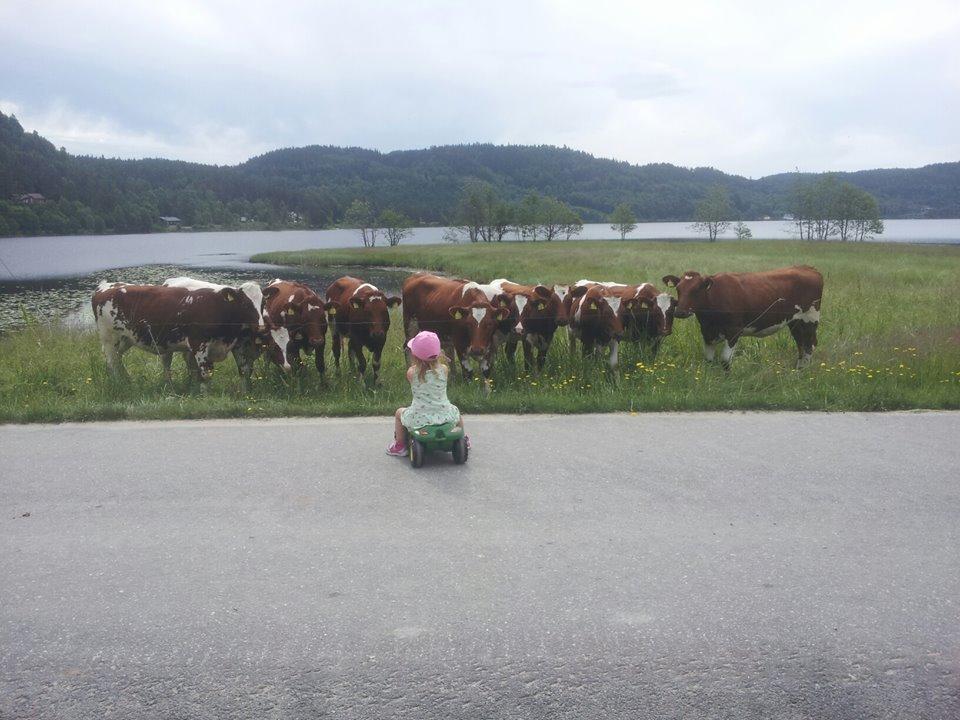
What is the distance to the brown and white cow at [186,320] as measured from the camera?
10.1m

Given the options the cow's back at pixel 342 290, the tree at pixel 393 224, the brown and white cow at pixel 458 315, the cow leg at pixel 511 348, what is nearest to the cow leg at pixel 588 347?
the cow leg at pixel 511 348

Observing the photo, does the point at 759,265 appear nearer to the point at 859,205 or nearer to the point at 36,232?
the point at 859,205

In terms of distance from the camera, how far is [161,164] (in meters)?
157

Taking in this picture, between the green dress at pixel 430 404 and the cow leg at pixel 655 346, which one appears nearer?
the green dress at pixel 430 404

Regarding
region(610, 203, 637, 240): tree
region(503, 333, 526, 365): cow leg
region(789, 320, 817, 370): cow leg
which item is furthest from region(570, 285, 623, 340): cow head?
region(610, 203, 637, 240): tree

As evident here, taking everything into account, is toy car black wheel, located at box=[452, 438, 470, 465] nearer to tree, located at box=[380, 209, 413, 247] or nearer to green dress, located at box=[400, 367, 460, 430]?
green dress, located at box=[400, 367, 460, 430]

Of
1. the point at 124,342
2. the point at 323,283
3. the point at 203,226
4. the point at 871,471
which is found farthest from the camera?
the point at 203,226

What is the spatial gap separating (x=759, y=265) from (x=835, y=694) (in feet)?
124

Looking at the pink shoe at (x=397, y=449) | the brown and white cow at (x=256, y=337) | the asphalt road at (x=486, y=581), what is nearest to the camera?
the asphalt road at (x=486, y=581)

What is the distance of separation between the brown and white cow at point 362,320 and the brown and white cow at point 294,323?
0.26 meters

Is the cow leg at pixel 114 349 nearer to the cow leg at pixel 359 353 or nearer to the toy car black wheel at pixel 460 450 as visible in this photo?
the cow leg at pixel 359 353

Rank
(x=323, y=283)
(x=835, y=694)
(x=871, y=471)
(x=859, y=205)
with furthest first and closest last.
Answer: (x=859, y=205) < (x=323, y=283) < (x=871, y=471) < (x=835, y=694)

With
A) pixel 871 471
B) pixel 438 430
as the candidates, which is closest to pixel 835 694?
pixel 871 471

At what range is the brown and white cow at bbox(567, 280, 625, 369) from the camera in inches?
396
